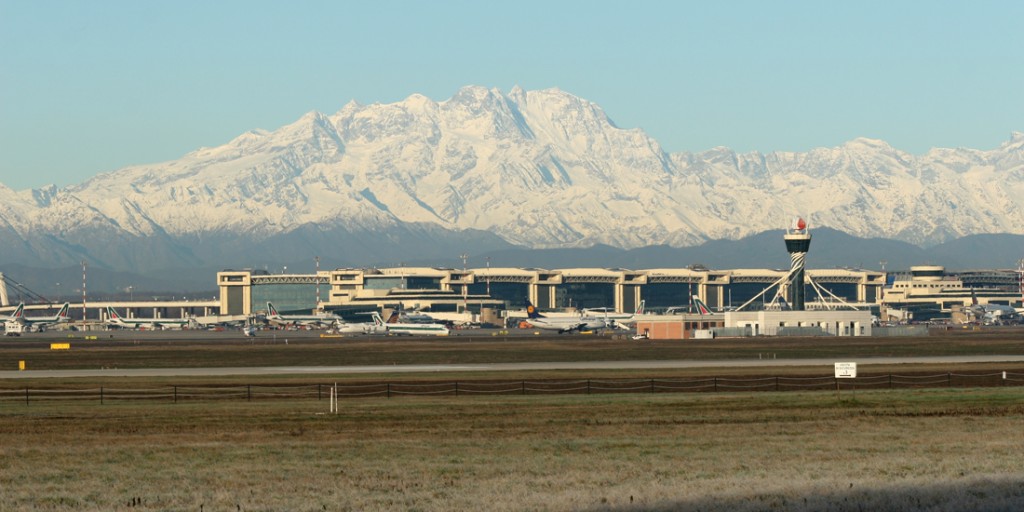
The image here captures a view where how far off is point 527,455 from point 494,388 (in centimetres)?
3711

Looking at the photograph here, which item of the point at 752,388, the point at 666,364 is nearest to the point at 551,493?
the point at 752,388

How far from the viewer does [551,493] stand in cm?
3809

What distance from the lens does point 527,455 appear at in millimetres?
47375

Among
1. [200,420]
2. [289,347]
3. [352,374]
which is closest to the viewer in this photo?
[200,420]

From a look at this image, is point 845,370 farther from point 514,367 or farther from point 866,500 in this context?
point 514,367

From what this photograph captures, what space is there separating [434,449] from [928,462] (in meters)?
16.2

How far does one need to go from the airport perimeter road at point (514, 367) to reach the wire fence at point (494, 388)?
12949mm

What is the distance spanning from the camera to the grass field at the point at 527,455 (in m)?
36.8

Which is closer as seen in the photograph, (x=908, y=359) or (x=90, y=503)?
(x=90, y=503)

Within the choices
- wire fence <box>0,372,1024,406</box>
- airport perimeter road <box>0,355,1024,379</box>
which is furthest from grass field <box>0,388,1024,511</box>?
airport perimeter road <box>0,355,1024,379</box>

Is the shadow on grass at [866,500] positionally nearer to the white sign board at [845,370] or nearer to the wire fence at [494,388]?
the white sign board at [845,370]

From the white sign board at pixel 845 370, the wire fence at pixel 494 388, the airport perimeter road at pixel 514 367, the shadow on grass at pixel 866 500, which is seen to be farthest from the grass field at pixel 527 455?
the airport perimeter road at pixel 514 367

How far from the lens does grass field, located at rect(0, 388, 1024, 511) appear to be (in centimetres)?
3684

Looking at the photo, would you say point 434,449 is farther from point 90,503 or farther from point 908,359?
point 908,359
